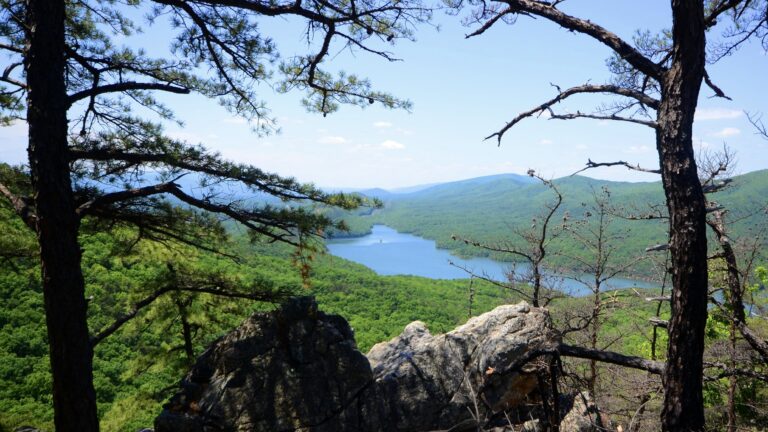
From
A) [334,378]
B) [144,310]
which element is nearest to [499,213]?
[144,310]

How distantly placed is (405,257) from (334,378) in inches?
3065

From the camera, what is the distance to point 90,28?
15.1 ft

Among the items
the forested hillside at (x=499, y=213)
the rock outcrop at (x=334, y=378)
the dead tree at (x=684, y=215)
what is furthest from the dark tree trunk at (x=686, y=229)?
the forested hillside at (x=499, y=213)

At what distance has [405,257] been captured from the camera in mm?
82625

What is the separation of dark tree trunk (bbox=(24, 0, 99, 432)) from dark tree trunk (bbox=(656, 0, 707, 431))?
Result: 4.12 m

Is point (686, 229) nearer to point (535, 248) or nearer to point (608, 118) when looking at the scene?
point (608, 118)

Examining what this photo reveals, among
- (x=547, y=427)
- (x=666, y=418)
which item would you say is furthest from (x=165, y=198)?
(x=666, y=418)

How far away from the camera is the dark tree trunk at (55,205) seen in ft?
11.0

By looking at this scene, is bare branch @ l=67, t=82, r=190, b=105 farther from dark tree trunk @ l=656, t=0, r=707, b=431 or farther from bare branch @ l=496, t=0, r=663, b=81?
dark tree trunk @ l=656, t=0, r=707, b=431

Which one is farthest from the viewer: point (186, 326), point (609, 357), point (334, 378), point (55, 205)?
point (186, 326)

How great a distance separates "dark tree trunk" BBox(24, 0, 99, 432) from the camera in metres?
3.34

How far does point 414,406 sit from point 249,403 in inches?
74.2

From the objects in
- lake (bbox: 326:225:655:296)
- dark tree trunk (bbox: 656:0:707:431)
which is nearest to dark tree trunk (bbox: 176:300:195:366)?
dark tree trunk (bbox: 656:0:707:431)

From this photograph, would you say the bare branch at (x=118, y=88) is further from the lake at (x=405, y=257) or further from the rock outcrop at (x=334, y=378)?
the lake at (x=405, y=257)
